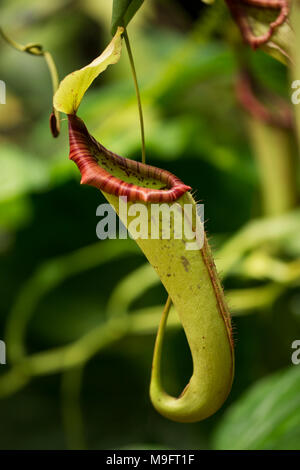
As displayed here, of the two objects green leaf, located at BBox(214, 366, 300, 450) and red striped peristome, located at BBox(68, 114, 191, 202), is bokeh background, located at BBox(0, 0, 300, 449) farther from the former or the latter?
red striped peristome, located at BBox(68, 114, 191, 202)

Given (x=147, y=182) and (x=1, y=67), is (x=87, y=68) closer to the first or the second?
(x=147, y=182)

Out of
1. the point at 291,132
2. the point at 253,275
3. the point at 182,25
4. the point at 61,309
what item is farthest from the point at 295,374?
the point at 182,25

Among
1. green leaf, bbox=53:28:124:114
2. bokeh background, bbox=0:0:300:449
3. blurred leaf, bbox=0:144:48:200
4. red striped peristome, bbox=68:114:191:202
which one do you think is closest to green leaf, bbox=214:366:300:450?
bokeh background, bbox=0:0:300:449

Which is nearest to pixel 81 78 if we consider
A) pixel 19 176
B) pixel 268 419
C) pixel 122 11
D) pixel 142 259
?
pixel 122 11

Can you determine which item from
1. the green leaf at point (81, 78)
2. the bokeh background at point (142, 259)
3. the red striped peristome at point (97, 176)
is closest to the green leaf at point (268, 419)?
the bokeh background at point (142, 259)

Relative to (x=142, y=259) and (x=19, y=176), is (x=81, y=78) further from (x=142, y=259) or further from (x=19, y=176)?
(x=142, y=259)

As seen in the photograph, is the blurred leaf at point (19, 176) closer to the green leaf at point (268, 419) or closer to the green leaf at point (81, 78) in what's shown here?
the green leaf at point (268, 419)
